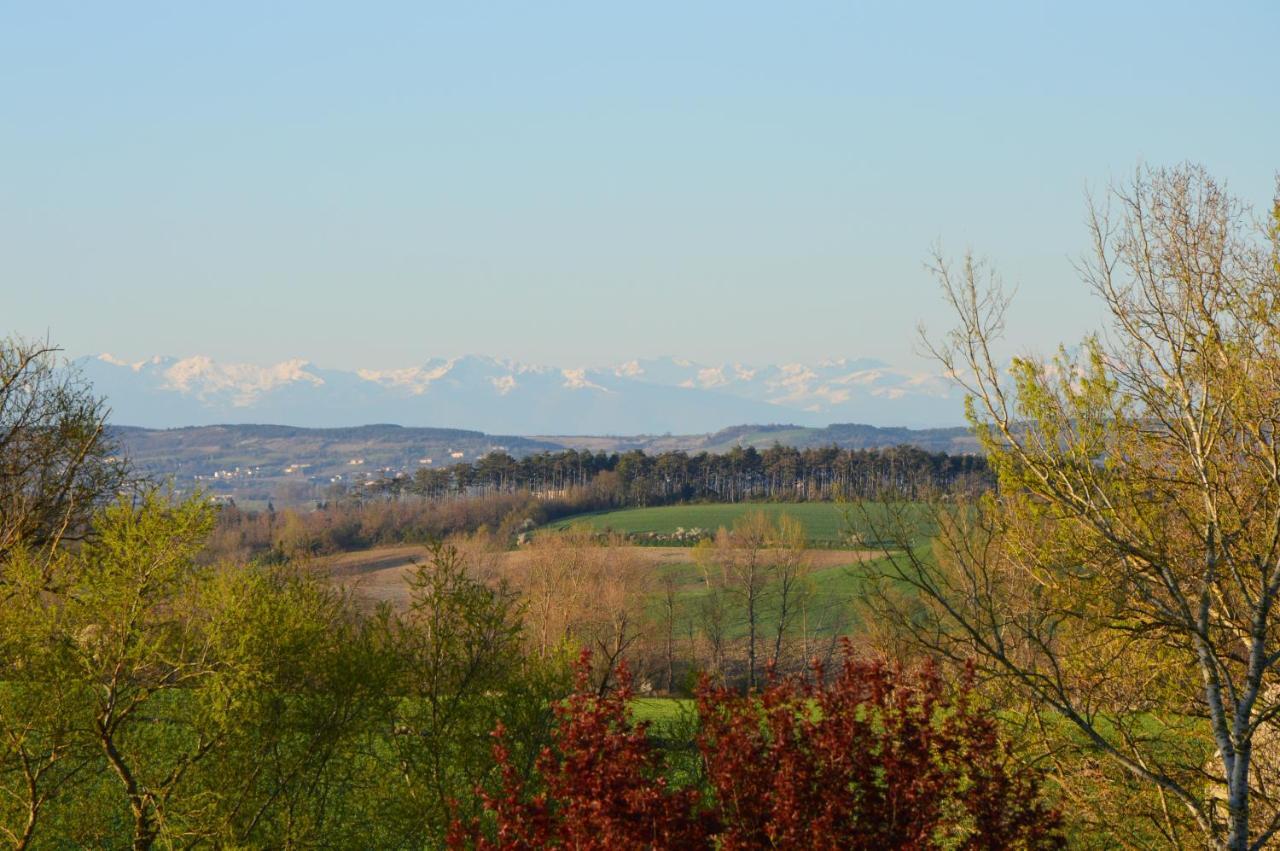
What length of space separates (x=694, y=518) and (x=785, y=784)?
95.9 meters

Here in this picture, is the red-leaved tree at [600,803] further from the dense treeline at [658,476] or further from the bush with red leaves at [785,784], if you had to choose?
the dense treeline at [658,476]

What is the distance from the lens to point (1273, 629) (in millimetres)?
11234

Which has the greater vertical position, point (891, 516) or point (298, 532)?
point (891, 516)

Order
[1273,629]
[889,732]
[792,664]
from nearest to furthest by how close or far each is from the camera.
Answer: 1. [889,732]
2. [1273,629]
3. [792,664]

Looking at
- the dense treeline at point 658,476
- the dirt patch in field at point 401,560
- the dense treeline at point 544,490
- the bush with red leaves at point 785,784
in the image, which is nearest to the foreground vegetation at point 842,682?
the bush with red leaves at point 785,784

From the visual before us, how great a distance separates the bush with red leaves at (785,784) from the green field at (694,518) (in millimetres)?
80240

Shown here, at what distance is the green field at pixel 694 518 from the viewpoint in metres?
97.6

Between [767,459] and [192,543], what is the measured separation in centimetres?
12680

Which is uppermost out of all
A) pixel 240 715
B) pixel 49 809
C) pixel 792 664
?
pixel 240 715

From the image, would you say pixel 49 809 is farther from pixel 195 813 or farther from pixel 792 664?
pixel 792 664

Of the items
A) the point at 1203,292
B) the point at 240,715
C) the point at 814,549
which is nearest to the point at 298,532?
the point at 814,549

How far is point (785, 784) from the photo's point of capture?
8.77 metres

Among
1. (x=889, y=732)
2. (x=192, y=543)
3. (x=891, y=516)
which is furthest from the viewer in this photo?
(x=192, y=543)

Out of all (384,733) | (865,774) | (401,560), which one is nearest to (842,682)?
(865,774)
